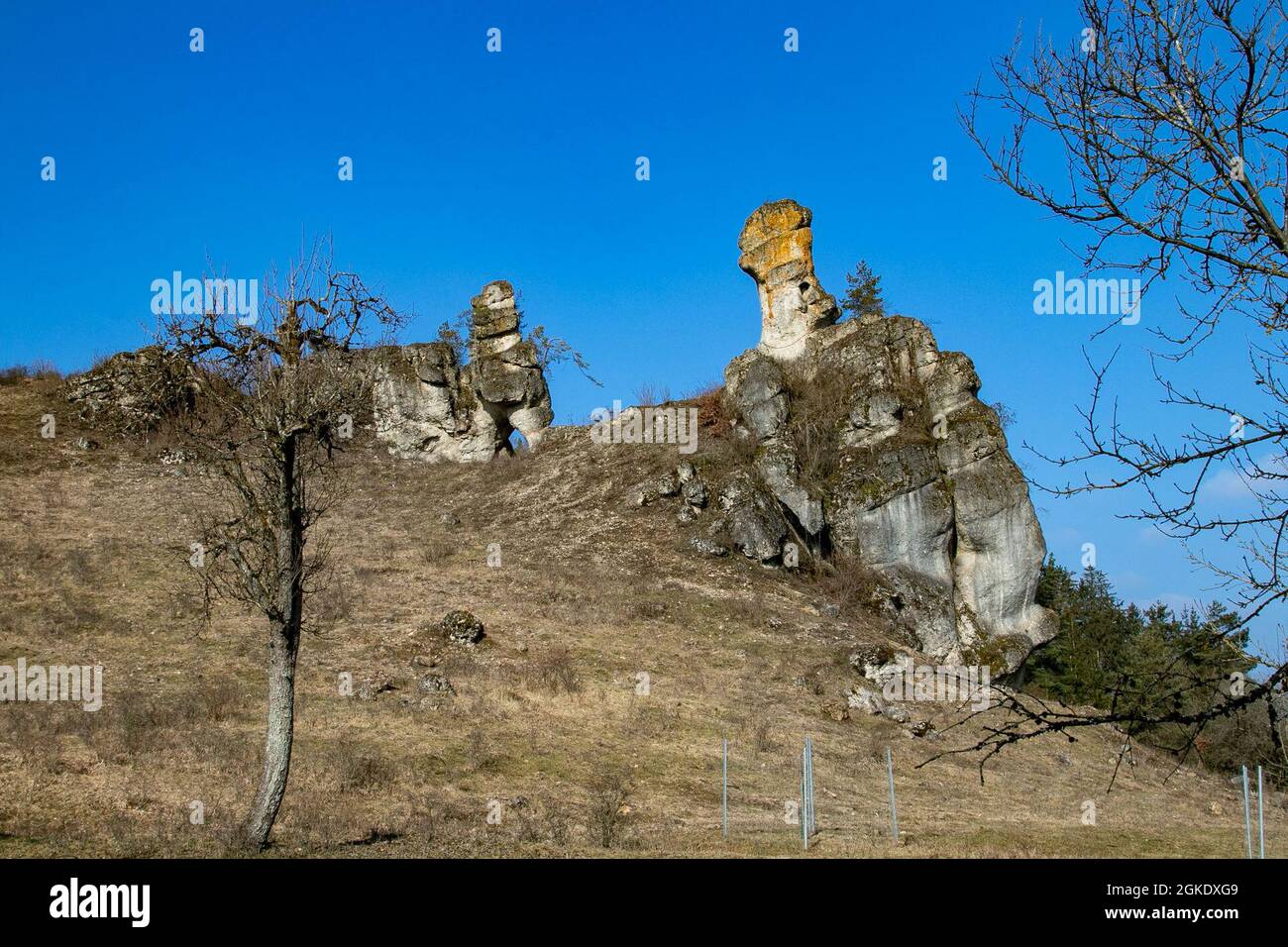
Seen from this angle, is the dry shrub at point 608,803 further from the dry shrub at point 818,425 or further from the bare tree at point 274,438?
the dry shrub at point 818,425

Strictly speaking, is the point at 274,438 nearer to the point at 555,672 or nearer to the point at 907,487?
the point at 555,672

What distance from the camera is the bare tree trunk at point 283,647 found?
13.7m

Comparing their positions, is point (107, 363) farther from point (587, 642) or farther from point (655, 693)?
point (655, 693)

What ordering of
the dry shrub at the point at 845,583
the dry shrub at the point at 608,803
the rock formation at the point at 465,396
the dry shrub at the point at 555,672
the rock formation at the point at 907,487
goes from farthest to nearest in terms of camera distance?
the rock formation at the point at 465,396
the rock formation at the point at 907,487
the dry shrub at the point at 845,583
the dry shrub at the point at 555,672
the dry shrub at the point at 608,803

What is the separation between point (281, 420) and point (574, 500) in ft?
97.5

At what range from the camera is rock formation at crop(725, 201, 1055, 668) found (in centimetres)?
3781

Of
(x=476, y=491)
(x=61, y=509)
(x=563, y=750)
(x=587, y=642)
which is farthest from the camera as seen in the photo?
(x=476, y=491)

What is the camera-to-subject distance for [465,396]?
53250 millimetres

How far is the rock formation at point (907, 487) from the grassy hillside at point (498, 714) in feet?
9.40

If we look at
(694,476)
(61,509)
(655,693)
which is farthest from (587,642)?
(61,509)
